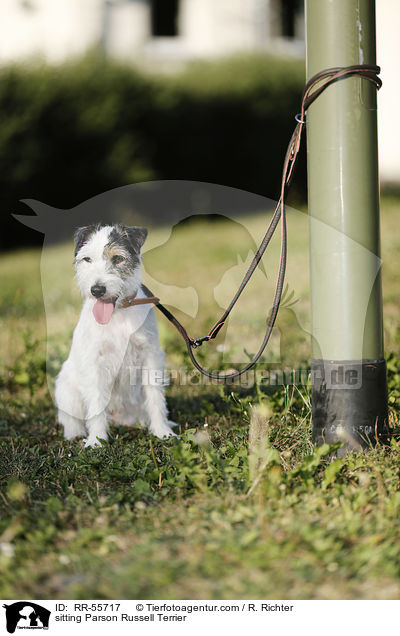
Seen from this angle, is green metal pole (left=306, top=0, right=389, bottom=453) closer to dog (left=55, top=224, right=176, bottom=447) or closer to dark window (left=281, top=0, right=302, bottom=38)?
dog (left=55, top=224, right=176, bottom=447)

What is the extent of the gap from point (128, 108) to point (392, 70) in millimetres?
9763

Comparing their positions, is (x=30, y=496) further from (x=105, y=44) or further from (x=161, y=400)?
(x=105, y=44)

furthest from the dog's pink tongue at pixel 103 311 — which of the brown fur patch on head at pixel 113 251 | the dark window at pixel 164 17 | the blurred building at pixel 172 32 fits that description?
the dark window at pixel 164 17

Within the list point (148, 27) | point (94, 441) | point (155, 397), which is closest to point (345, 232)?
point (155, 397)

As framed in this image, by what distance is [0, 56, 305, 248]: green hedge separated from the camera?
12195 mm

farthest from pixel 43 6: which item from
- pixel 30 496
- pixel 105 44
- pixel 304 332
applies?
pixel 30 496

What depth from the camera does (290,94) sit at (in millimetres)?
16031

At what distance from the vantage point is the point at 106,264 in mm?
3162

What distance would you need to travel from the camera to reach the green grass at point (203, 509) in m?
1.99

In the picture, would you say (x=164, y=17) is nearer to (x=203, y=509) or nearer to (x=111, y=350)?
(x=111, y=350)

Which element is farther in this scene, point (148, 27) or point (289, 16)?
point (289, 16)
